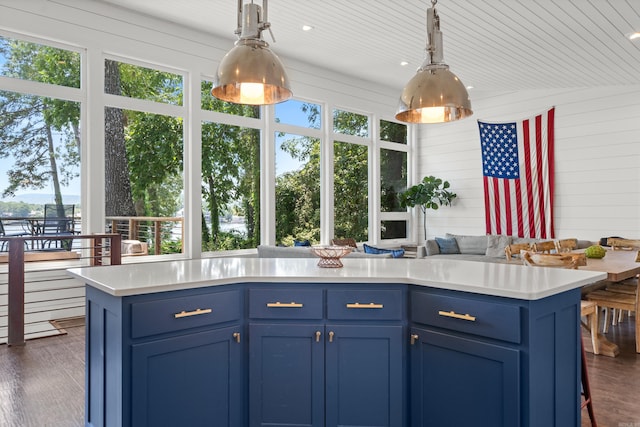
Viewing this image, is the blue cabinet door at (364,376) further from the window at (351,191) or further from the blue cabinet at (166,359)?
the window at (351,191)

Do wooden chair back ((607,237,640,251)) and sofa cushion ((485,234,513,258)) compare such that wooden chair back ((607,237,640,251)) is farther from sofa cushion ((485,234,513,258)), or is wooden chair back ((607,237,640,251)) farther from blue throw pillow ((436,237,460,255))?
blue throw pillow ((436,237,460,255))

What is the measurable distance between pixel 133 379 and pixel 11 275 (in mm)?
3221

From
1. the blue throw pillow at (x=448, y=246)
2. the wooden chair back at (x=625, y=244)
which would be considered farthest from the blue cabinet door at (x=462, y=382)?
the blue throw pillow at (x=448, y=246)

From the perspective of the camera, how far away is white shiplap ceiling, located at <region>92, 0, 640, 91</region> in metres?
4.89

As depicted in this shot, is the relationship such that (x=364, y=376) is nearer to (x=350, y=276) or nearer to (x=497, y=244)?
(x=350, y=276)

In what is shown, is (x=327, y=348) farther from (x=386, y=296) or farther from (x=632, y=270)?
(x=632, y=270)

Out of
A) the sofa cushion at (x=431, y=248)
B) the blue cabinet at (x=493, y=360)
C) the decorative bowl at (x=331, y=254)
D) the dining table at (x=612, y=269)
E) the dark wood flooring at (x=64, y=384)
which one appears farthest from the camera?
the sofa cushion at (x=431, y=248)

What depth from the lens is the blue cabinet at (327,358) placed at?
2305mm

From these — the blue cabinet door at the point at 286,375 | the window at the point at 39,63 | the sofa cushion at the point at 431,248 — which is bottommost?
the blue cabinet door at the point at 286,375

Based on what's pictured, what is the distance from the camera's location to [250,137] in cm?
736

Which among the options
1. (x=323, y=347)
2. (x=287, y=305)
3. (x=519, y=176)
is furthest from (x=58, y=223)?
(x=519, y=176)

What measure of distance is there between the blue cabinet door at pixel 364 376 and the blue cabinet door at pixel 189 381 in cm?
46

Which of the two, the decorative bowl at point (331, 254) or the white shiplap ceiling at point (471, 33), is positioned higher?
the white shiplap ceiling at point (471, 33)

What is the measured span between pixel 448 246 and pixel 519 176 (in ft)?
5.97
